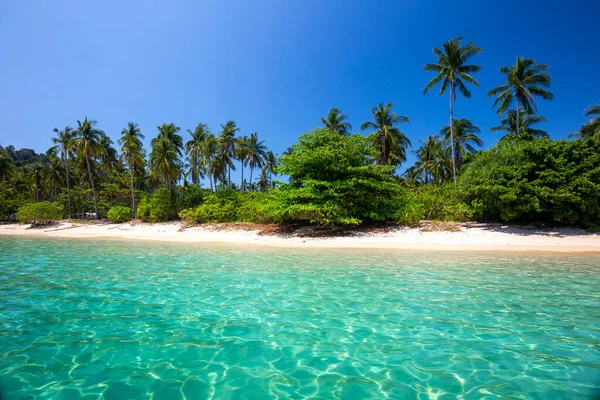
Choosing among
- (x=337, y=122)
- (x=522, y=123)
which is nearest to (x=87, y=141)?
(x=337, y=122)

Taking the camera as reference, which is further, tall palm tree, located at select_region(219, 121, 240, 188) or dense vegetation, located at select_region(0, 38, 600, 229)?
tall palm tree, located at select_region(219, 121, 240, 188)

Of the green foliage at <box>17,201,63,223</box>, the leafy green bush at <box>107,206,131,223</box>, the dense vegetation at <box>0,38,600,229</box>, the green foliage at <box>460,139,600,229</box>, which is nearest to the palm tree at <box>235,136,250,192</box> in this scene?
the dense vegetation at <box>0,38,600,229</box>

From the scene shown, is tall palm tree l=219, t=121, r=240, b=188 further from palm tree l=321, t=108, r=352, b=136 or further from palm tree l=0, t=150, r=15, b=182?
palm tree l=0, t=150, r=15, b=182

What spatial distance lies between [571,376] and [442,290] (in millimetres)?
3901

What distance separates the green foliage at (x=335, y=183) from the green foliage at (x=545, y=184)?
631 cm

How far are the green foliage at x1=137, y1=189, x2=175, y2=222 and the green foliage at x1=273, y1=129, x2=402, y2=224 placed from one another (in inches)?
758

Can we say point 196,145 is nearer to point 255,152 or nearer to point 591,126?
point 255,152

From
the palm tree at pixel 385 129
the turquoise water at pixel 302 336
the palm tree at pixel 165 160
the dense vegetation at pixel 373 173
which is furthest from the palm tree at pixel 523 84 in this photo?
the palm tree at pixel 165 160

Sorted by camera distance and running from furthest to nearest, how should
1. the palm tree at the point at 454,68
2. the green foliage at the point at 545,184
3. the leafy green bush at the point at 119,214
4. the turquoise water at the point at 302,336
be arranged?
the leafy green bush at the point at 119,214, the palm tree at the point at 454,68, the green foliage at the point at 545,184, the turquoise water at the point at 302,336

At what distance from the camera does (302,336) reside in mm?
4836

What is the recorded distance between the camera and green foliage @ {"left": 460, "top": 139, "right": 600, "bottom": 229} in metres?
16.4

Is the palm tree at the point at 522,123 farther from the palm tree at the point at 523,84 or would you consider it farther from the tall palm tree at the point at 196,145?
the tall palm tree at the point at 196,145

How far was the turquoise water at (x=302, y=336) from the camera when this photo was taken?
345cm

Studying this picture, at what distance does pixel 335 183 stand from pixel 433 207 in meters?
9.45
